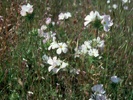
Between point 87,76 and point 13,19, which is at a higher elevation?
point 13,19

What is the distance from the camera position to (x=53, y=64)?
1990mm

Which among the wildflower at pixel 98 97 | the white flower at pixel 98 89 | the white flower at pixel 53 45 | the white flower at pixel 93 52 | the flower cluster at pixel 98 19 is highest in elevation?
the flower cluster at pixel 98 19

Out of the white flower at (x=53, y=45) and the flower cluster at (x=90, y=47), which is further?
the white flower at (x=53, y=45)

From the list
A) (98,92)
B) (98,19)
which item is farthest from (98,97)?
(98,19)

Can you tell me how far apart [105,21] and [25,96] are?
2.22 ft

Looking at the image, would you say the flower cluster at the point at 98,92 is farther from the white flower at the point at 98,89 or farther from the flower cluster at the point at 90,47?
the flower cluster at the point at 90,47

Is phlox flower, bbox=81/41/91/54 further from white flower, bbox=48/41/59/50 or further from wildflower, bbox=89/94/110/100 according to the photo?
wildflower, bbox=89/94/110/100

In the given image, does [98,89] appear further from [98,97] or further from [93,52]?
[93,52]

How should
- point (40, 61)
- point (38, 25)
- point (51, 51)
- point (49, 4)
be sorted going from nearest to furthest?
point (40, 61)
point (51, 51)
point (38, 25)
point (49, 4)

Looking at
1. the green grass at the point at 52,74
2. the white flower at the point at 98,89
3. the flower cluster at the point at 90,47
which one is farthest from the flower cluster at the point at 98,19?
the white flower at the point at 98,89

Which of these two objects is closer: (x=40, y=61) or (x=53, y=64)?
(x=53, y=64)

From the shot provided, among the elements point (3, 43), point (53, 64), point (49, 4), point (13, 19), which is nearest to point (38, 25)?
point (13, 19)

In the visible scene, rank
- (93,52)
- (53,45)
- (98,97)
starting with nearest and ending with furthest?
(98,97) → (93,52) → (53,45)

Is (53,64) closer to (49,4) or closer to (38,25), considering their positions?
(38,25)
